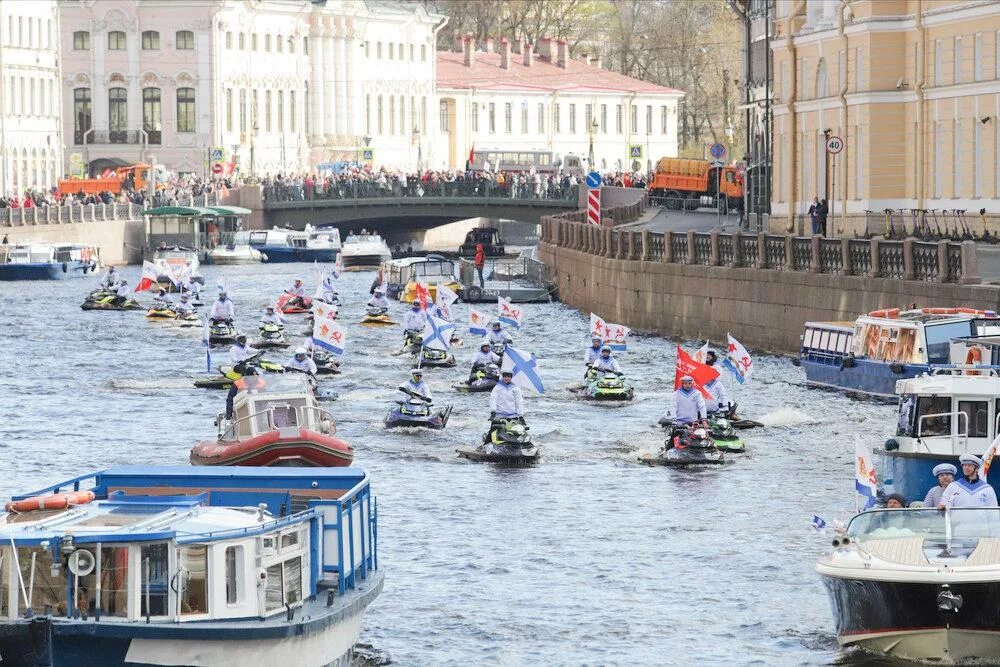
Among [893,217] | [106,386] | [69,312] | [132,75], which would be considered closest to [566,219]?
[69,312]

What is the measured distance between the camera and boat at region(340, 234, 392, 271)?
347 feet

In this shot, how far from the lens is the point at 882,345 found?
1799 inches

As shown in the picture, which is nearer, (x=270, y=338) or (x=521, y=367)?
(x=521, y=367)

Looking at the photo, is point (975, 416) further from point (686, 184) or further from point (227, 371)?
point (686, 184)

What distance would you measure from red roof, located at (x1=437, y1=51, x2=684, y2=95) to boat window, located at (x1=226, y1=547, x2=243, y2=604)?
131 meters

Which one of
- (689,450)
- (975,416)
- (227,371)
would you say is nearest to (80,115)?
(227,371)

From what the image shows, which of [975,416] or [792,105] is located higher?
[792,105]

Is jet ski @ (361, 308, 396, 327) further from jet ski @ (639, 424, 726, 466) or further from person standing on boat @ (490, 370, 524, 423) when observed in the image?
jet ski @ (639, 424, 726, 466)

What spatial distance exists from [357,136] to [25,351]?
8212 centimetres

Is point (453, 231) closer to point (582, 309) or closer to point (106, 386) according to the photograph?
point (582, 309)

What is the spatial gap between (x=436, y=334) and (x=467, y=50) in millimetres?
101600

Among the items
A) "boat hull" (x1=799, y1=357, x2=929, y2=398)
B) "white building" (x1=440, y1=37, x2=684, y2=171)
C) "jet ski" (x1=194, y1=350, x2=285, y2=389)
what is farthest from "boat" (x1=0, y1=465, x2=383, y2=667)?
"white building" (x1=440, y1=37, x2=684, y2=171)

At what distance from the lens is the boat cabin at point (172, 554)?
2173 cm

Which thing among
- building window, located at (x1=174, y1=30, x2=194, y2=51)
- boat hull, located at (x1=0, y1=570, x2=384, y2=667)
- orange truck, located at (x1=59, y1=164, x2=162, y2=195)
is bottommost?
boat hull, located at (x1=0, y1=570, x2=384, y2=667)
